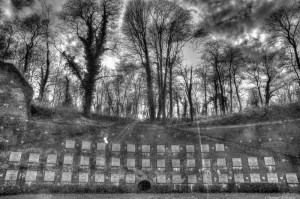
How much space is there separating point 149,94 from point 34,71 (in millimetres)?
16156

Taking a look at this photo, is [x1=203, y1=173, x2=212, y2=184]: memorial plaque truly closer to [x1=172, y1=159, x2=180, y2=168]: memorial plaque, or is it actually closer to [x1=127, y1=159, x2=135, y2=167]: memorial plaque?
[x1=172, y1=159, x2=180, y2=168]: memorial plaque

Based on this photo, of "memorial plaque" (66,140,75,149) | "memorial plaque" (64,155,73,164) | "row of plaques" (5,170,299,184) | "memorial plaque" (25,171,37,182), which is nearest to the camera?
"memorial plaque" (25,171,37,182)

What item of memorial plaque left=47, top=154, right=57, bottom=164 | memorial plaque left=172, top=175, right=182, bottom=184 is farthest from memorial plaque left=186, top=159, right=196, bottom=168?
memorial plaque left=47, top=154, right=57, bottom=164

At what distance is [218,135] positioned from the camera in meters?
19.1

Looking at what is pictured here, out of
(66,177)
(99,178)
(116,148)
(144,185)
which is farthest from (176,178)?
(66,177)

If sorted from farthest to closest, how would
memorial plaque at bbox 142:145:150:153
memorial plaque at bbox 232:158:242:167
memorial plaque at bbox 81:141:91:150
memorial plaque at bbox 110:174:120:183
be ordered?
memorial plaque at bbox 142:145:150:153, memorial plaque at bbox 232:158:242:167, memorial plaque at bbox 81:141:91:150, memorial plaque at bbox 110:174:120:183

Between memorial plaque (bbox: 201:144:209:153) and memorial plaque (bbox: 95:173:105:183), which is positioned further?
memorial plaque (bbox: 201:144:209:153)

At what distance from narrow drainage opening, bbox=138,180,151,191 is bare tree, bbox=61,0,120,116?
10146 millimetres

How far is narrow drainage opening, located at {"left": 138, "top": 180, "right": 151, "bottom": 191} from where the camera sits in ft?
55.6

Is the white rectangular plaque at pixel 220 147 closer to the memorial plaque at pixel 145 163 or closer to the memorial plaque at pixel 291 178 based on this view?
the memorial plaque at pixel 291 178

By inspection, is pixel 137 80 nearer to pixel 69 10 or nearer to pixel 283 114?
pixel 69 10

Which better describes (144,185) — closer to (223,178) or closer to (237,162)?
(223,178)

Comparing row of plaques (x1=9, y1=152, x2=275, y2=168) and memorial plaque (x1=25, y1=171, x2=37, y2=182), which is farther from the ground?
row of plaques (x1=9, y1=152, x2=275, y2=168)

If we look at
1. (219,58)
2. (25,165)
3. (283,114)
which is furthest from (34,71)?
(283,114)
